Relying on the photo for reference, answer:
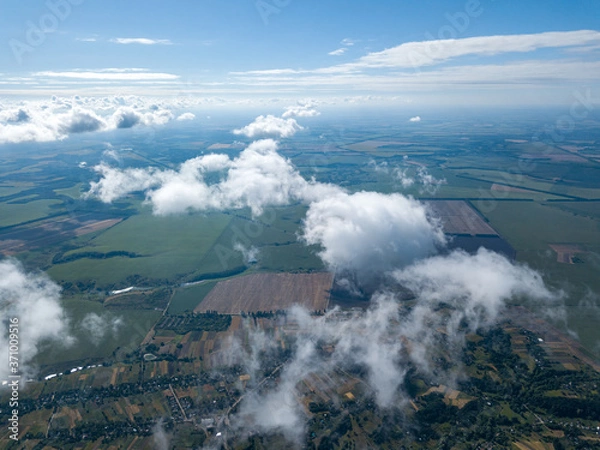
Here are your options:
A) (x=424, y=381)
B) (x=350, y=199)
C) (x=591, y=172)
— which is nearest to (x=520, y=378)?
(x=424, y=381)

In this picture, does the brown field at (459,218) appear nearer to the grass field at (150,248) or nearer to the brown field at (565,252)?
the brown field at (565,252)

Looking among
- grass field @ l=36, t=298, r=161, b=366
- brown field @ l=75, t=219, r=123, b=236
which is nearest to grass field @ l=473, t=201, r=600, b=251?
grass field @ l=36, t=298, r=161, b=366

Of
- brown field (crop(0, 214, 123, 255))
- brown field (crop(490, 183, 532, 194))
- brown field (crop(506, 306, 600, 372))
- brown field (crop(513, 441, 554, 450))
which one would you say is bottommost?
brown field (crop(0, 214, 123, 255))

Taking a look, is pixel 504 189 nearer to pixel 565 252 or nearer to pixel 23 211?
pixel 565 252

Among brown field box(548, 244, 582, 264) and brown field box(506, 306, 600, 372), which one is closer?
brown field box(506, 306, 600, 372)

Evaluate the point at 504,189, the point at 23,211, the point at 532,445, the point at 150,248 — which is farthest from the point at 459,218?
the point at 23,211

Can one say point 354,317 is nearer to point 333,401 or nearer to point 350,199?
point 333,401

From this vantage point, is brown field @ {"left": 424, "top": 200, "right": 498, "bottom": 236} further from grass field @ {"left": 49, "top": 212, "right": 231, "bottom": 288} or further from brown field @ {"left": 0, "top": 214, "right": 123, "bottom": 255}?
brown field @ {"left": 0, "top": 214, "right": 123, "bottom": 255}

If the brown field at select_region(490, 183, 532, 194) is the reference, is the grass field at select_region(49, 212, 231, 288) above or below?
below
